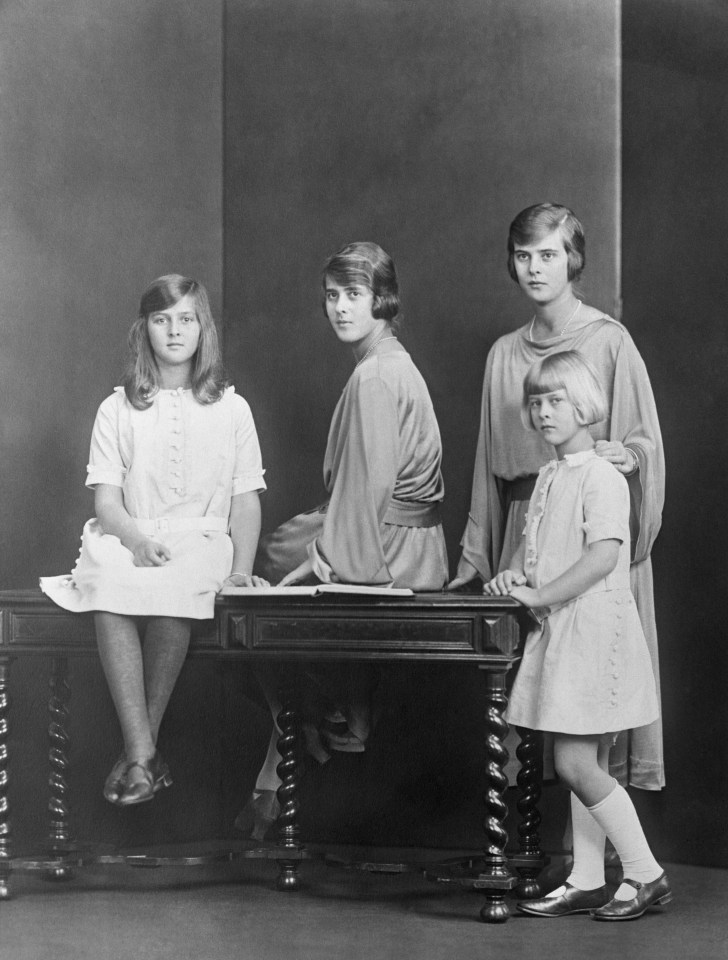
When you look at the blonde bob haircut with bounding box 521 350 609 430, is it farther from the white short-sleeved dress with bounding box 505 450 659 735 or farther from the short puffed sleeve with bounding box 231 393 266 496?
the short puffed sleeve with bounding box 231 393 266 496

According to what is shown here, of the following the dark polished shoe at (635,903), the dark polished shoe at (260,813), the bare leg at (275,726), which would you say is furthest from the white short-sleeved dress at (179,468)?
the dark polished shoe at (635,903)

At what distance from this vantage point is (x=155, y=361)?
419cm

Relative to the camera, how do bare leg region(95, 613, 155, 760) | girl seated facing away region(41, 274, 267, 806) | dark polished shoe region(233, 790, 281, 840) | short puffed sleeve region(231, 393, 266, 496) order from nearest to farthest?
bare leg region(95, 613, 155, 760)
girl seated facing away region(41, 274, 267, 806)
short puffed sleeve region(231, 393, 266, 496)
dark polished shoe region(233, 790, 281, 840)

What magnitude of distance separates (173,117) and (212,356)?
1061 mm

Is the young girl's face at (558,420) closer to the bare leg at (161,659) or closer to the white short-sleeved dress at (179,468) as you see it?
the white short-sleeved dress at (179,468)

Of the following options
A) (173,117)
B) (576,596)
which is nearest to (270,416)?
(173,117)

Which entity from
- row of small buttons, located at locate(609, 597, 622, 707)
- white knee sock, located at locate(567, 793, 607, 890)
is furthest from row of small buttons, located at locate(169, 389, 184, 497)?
white knee sock, located at locate(567, 793, 607, 890)

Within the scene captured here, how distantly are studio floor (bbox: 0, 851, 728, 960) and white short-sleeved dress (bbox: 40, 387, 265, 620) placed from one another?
0.89 meters

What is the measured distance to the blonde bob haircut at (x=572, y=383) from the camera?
3688 mm

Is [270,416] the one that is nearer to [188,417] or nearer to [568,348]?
[188,417]

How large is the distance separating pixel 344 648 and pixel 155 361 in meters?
1.06

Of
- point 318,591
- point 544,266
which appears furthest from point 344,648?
point 544,266

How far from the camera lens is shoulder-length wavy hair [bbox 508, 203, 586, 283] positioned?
13.5 ft

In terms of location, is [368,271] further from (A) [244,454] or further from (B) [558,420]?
(B) [558,420]
